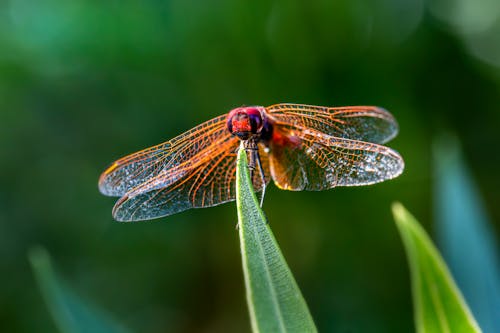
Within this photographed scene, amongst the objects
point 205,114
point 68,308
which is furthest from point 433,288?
point 205,114

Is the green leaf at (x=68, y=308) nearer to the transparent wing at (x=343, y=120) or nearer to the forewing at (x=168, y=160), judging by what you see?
the forewing at (x=168, y=160)

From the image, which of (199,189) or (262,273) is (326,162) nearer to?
(199,189)

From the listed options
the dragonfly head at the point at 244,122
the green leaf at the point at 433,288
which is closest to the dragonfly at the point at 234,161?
the dragonfly head at the point at 244,122

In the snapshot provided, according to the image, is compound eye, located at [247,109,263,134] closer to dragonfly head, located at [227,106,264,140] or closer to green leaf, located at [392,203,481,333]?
dragonfly head, located at [227,106,264,140]

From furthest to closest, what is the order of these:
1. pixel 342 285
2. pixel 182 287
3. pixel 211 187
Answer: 1. pixel 182 287
2. pixel 342 285
3. pixel 211 187

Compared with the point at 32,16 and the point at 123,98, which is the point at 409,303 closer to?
the point at 123,98

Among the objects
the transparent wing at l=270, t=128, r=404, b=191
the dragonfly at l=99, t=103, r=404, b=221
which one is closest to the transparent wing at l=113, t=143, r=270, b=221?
the dragonfly at l=99, t=103, r=404, b=221

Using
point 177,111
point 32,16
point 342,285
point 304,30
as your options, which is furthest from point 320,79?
point 32,16
